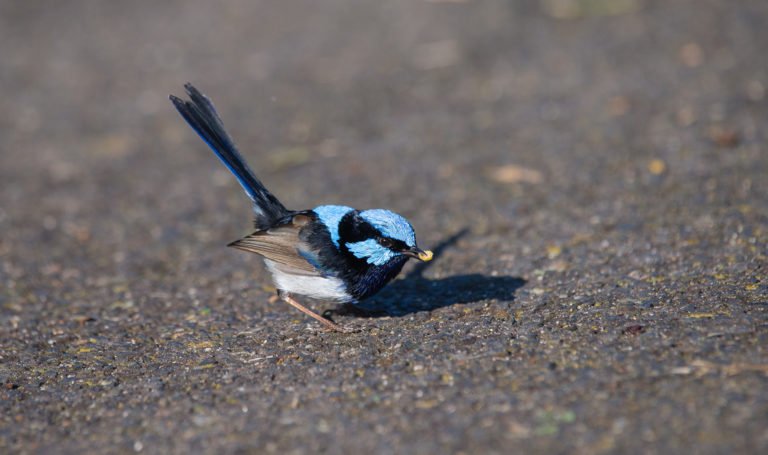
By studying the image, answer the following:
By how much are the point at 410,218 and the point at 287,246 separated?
5.35 feet

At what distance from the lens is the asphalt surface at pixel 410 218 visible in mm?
3264

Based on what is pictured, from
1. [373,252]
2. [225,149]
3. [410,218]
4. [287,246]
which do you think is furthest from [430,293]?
[225,149]

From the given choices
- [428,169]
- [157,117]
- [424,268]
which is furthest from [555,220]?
[157,117]

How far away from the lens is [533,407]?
3154 mm

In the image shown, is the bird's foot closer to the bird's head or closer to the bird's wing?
the bird's wing

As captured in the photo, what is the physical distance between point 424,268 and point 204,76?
456cm

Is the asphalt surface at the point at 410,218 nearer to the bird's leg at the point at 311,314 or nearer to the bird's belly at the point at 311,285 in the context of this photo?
the bird's leg at the point at 311,314

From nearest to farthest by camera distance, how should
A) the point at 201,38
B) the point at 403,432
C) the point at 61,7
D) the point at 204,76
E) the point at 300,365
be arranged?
1. the point at 403,432
2. the point at 300,365
3. the point at 204,76
4. the point at 201,38
5. the point at 61,7

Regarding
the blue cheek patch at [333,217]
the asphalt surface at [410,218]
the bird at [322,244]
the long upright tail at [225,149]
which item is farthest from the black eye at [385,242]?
the long upright tail at [225,149]

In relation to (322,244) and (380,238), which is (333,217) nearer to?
(322,244)

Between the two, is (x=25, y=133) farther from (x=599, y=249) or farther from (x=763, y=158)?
(x=763, y=158)

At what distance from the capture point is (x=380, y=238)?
13.3 feet

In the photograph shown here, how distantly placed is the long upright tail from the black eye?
70cm

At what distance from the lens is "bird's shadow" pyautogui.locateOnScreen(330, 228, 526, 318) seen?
4.48 meters
